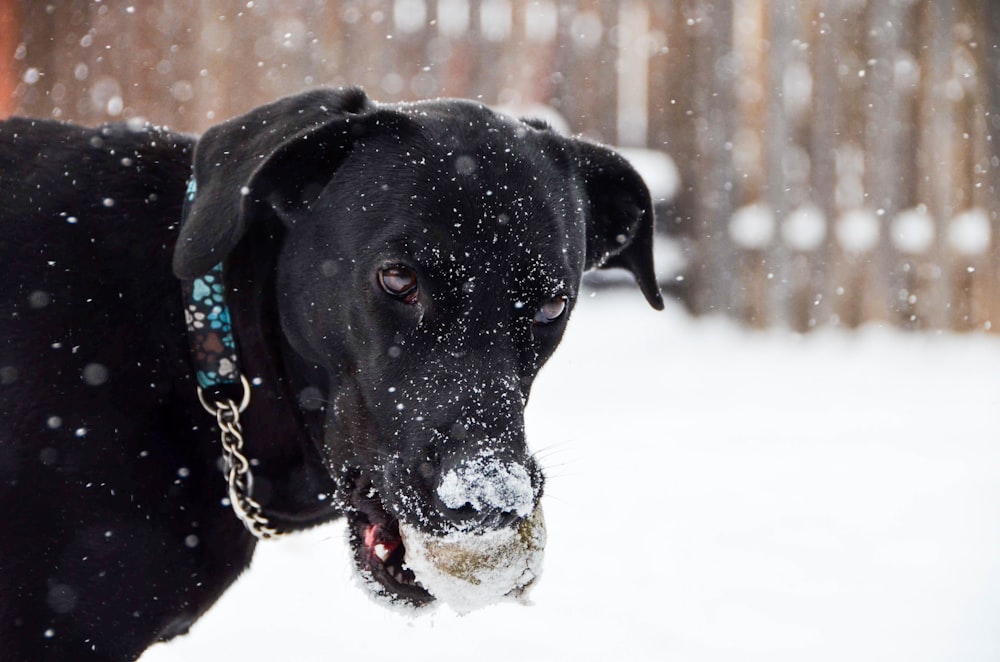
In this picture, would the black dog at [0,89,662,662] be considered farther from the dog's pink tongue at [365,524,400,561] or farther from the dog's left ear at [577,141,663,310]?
the dog's left ear at [577,141,663,310]

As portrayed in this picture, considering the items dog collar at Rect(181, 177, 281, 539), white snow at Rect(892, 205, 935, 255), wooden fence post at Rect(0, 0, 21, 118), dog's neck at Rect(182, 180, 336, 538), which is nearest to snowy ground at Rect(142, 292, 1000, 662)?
dog's neck at Rect(182, 180, 336, 538)

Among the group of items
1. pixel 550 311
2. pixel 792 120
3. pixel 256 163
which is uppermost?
pixel 256 163

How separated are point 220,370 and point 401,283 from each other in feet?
1.33

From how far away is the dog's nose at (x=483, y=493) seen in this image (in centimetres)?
163

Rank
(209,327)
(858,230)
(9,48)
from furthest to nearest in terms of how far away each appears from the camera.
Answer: (858,230) < (9,48) < (209,327)

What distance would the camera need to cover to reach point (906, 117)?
257 inches

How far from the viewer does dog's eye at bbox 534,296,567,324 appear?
1.96 meters

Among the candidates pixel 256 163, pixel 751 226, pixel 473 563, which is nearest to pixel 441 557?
pixel 473 563

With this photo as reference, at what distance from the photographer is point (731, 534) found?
366 cm

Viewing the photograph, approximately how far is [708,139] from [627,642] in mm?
4424

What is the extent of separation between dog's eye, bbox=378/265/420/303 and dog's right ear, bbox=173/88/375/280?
276mm

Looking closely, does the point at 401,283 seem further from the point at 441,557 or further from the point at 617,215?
the point at 617,215

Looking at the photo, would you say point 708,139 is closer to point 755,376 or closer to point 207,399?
point 755,376

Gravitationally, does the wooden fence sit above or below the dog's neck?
below
